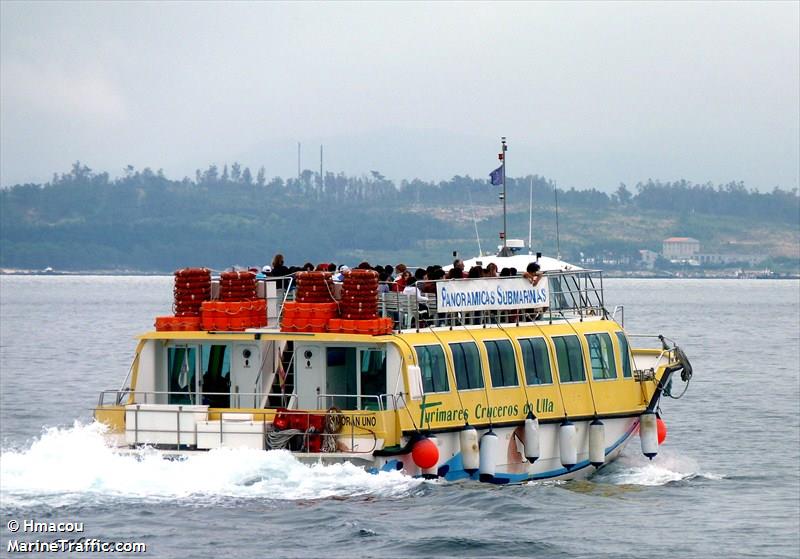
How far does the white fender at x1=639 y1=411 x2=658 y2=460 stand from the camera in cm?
3138

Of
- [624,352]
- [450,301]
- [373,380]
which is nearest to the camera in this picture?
[373,380]

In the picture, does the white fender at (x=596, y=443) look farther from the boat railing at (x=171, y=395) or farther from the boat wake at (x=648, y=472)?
the boat railing at (x=171, y=395)

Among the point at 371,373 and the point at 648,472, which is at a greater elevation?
the point at 371,373

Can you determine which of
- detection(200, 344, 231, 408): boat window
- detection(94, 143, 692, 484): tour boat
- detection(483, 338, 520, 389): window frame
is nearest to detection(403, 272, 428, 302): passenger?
detection(94, 143, 692, 484): tour boat

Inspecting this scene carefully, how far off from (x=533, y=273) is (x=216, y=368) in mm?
6334

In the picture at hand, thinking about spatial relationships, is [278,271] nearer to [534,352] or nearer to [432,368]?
[432,368]

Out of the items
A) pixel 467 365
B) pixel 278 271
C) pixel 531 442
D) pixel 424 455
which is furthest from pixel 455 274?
pixel 424 455

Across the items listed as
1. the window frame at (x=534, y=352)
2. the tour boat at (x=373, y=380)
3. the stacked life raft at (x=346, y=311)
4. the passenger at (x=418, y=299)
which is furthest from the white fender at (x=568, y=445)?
the stacked life raft at (x=346, y=311)

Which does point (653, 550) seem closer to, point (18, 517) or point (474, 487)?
point (474, 487)

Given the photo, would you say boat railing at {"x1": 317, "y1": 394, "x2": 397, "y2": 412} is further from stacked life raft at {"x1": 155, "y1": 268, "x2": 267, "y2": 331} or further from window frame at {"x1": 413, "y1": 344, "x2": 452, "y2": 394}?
stacked life raft at {"x1": 155, "y1": 268, "x2": 267, "y2": 331}

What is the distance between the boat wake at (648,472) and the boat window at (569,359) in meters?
2.07

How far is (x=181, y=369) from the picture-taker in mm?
28719

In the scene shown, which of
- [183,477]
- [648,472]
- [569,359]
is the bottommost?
[648,472]

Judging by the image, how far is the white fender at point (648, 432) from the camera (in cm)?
3138
